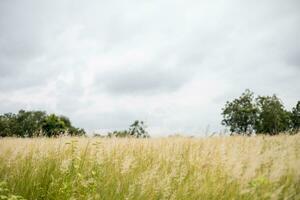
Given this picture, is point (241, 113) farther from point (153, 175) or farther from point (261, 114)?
point (153, 175)

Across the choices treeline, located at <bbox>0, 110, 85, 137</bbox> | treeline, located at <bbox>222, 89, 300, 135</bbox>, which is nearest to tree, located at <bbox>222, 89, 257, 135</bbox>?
treeline, located at <bbox>222, 89, 300, 135</bbox>

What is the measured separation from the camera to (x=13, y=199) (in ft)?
10.7

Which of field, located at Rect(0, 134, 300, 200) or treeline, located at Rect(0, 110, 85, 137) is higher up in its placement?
treeline, located at Rect(0, 110, 85, 137)

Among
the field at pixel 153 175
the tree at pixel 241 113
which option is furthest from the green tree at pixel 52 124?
the field at pixel 153 175

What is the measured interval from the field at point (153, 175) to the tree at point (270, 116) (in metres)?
45.0

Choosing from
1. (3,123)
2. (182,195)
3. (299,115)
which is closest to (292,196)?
(182,195)

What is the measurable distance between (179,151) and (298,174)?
242cm

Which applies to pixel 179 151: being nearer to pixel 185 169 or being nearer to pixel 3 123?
pixel 185 169

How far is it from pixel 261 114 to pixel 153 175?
50312 mm

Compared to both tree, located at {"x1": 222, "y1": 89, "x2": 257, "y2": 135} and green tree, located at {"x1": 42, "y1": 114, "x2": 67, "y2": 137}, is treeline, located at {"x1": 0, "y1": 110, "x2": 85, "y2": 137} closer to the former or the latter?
green tree, located at {"x1": 42, "y1": 114, "x2": 67, "y2": 137}

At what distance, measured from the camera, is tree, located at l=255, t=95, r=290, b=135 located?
48.4m

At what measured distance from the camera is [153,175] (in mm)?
4844

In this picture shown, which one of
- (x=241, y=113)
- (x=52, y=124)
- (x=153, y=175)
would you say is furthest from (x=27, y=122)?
(x=153, y=175)

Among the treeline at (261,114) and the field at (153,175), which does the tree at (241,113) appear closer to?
the treeline at (261,114)
